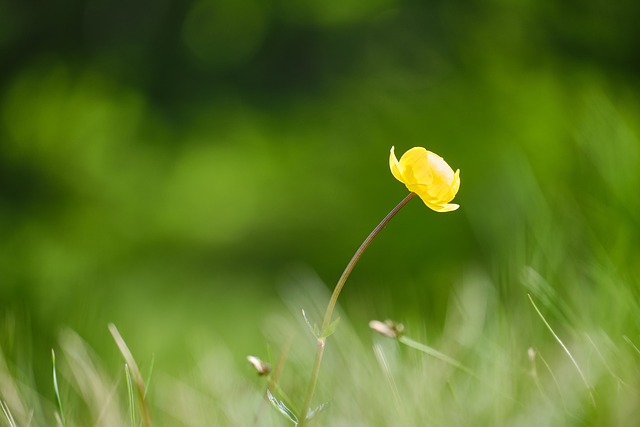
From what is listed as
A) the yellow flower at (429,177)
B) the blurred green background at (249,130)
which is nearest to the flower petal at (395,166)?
the yellow flower at (429,177)

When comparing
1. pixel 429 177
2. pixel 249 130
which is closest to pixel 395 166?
pixel 429 177

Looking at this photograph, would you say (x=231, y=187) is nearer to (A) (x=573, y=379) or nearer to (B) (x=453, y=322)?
(B) (x=453, y=322)

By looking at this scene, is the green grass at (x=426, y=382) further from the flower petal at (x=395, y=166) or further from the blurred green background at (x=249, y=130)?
the blurred green background at (x=249, y=130)

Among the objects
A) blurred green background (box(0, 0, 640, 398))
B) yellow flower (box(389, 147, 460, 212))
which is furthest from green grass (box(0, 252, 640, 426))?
blurred green background (box(0, 0, 640, 398))

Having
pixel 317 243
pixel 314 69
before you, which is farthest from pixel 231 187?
pixel 314 69

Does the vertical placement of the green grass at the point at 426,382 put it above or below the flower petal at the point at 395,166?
below

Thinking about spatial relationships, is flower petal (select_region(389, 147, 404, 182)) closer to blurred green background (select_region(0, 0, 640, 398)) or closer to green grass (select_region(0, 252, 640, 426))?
green grass (select_region(0, 252, 640, 426))
